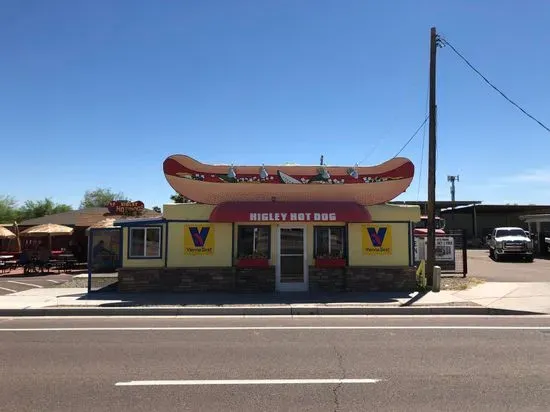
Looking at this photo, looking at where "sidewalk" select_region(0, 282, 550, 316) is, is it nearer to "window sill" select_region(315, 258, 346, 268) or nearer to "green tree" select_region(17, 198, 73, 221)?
"window sill" select_region(315, 258, 346, 268)

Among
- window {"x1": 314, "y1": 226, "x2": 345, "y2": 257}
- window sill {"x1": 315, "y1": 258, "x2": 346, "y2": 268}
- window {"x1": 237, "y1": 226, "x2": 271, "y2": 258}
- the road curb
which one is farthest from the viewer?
window {"x1": 314, "y1": 226, "x2": 345, "y2": 257}

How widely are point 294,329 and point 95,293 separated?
26.0ft

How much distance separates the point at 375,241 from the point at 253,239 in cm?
380

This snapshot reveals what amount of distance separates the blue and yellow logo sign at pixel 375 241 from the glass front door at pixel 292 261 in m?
1.93

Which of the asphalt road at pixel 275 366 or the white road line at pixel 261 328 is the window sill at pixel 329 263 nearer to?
the asphalt road at pixel 275 366

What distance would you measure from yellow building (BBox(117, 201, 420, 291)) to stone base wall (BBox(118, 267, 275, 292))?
3 cm

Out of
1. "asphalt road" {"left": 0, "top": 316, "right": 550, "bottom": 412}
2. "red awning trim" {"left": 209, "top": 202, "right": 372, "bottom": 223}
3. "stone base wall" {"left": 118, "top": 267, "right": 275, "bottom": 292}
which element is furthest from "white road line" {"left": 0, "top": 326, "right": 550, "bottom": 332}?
"red awning trim" {"left": 209, "top": 202, "right": 372, "bottom": 223}

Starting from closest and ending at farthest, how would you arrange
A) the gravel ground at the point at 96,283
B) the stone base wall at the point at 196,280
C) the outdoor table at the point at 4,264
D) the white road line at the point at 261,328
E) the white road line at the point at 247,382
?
the white road line at the point at 247,382 → the white road line at the point at 261,328 → the stone base wall at the point at 196,280 → the gravel ground at the point at 96,283 → the outdoor table at the point at 4,264

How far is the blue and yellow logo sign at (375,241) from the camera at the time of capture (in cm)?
1686

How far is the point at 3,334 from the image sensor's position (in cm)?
994

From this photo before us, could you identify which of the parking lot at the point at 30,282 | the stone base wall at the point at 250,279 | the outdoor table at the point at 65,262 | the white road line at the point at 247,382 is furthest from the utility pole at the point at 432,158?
the outdoor table at the point at 65,262

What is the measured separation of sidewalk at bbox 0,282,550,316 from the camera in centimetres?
1286

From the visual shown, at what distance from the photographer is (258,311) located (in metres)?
12.9

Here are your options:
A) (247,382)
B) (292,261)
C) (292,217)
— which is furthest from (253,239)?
(247,382)
